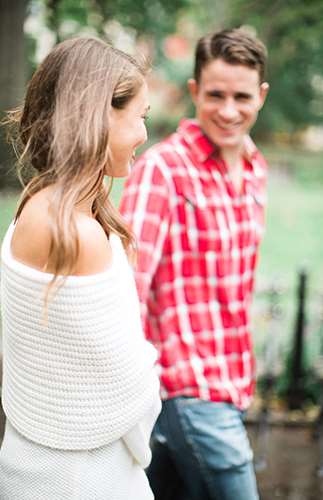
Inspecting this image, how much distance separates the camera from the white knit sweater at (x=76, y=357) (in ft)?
4.69

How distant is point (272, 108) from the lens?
7.75 metres

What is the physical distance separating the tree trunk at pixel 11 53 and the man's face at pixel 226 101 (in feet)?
9.50

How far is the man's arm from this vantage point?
213 cm

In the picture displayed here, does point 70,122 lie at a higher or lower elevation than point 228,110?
higher

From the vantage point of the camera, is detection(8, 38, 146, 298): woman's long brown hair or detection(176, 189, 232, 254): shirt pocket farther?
detection(176, 189, 232, 254): shirt pocket

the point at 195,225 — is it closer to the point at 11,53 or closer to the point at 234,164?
the point at 234,164

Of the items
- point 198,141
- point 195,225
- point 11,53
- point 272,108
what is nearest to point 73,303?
point 195,225

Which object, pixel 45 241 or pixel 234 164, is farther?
pixel 234 164

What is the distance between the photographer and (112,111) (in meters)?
1.51

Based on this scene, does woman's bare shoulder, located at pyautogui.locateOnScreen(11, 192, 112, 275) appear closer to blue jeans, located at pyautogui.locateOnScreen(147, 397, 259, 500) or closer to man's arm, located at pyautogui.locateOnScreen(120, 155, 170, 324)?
man's arm, located at pyautogui.locateOnScreen(120, 155, 170, 324)

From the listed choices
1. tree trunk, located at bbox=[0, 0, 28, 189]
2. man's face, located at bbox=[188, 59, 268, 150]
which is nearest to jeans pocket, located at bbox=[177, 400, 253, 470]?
man's face, located at bbox=[188, 59, 268, 150]

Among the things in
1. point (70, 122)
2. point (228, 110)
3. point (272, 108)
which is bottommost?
point (272, 108)

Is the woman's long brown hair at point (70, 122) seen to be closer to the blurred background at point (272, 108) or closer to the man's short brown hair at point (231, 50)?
the blurred background at point (272, 108)

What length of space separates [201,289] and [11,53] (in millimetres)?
3559
